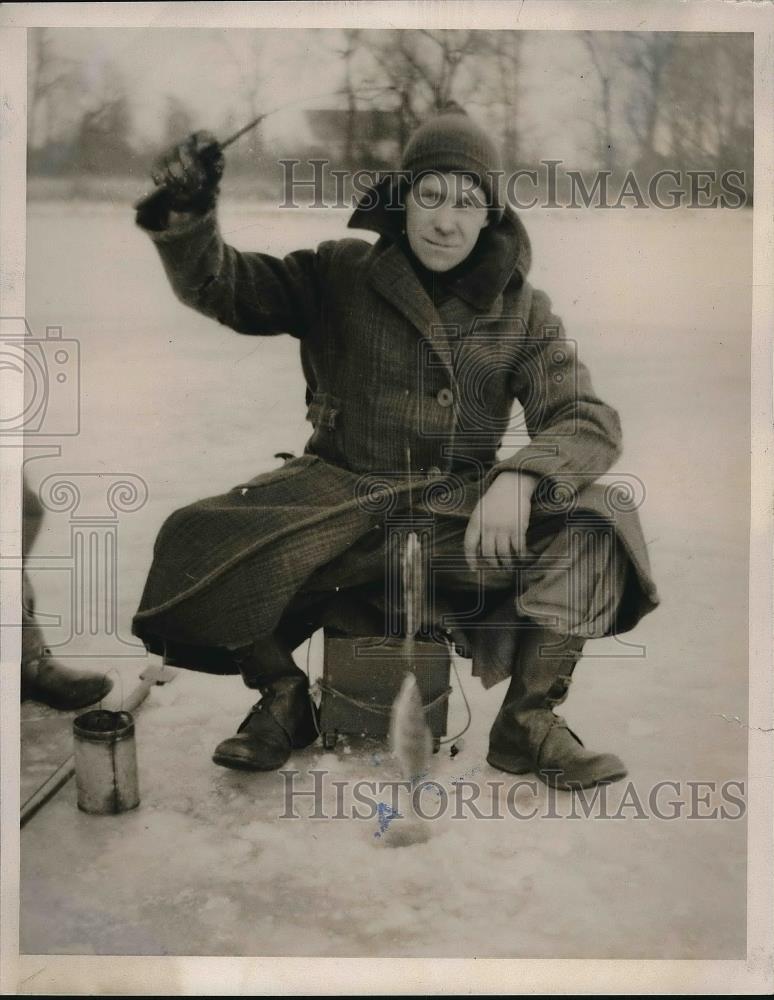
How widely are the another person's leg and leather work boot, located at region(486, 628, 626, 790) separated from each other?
2.18ft

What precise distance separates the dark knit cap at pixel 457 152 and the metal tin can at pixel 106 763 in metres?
1.03

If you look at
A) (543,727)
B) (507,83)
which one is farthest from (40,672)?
(507,83)

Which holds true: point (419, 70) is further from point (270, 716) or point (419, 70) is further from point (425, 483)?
point (270, 716)

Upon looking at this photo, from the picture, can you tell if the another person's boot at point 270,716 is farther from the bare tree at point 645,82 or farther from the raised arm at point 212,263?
the bare tree at point 645,82

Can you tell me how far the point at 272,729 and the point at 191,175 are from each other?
91 cm

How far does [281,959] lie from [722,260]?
1.37m

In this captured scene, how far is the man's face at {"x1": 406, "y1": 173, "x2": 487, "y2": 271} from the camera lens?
1.71 m

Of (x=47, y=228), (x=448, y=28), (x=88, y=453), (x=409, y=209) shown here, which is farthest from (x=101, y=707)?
(x=448, y=28)

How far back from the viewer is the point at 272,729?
1.72 metres

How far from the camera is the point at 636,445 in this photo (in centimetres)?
176

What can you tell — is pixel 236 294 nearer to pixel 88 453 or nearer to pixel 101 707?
pixel 88 453

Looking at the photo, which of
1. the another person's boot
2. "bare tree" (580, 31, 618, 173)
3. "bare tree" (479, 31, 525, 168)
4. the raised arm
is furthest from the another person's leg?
"bare tree" (580, 31, 618, 173)

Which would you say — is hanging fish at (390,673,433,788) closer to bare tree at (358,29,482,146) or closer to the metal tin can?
the metal tin can

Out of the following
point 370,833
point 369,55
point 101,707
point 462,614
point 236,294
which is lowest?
point 370,833
